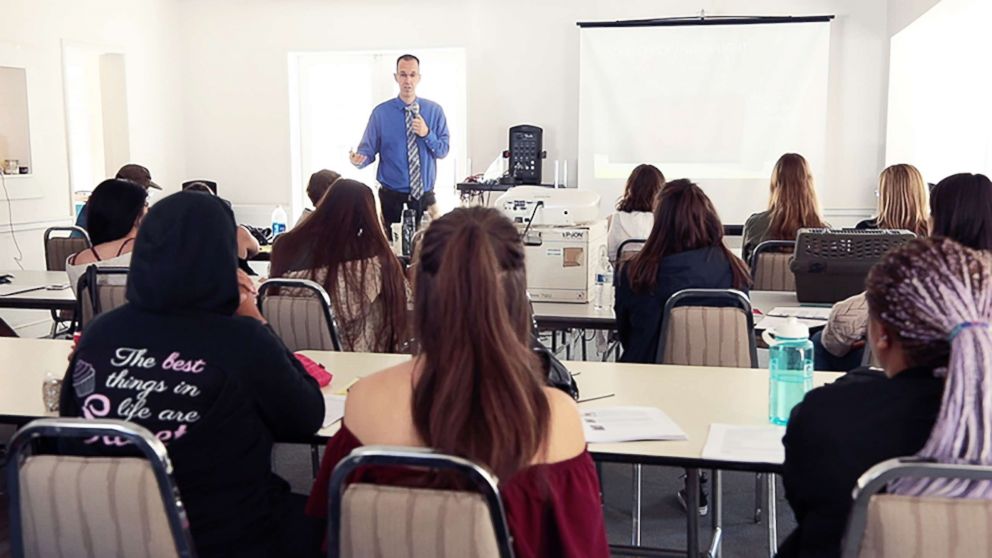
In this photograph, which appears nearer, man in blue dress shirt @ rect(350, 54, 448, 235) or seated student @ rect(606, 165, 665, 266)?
seated student @ rect(606, 165, 665, 266)

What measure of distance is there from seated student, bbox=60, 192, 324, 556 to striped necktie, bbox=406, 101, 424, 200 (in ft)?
15.1

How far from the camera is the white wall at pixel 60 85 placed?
6781mm

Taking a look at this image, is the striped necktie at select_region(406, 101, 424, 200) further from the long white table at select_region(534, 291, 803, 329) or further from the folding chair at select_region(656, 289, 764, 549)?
the folding chair at select_region(656, 289, 764, 549)

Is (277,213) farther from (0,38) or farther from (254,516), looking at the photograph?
(254,516)

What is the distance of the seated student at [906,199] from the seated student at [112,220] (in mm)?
3385

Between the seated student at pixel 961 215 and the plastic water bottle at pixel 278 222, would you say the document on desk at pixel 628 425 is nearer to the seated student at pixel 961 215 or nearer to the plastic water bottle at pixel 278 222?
the seated student at pixel 961 215

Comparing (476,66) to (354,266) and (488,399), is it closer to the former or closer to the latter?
(354,266)

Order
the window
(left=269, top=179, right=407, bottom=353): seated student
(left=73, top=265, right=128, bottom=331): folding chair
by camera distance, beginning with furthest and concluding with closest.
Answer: the window < (left=73, top=265, right=128, bottom=331): folding chair < (left=269, top=179, right=407, bottom=353): seated student

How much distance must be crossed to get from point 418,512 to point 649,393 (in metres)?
1.08

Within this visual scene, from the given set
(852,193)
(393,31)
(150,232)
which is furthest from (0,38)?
(852,193)

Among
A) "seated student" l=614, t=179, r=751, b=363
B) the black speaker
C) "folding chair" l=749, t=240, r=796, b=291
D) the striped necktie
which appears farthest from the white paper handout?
the black speaker

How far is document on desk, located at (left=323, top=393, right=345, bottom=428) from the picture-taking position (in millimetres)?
2203

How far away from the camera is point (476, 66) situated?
800cm

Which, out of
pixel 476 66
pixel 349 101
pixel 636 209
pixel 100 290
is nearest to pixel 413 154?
pixel 476 66
